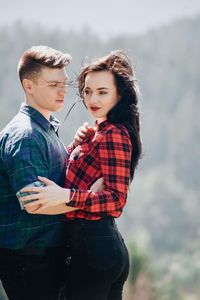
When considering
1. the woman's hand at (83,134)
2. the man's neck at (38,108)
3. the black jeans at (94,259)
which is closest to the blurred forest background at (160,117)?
the woman's hand at (83,134)

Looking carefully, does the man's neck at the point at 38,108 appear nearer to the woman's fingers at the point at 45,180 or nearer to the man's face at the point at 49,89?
the man's face at the point at 49,89

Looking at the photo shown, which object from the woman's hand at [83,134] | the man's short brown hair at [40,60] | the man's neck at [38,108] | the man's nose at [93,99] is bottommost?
the woman's hand at [83,134]

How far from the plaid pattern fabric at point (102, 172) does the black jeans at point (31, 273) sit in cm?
17

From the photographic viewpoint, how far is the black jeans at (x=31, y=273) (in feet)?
7.79

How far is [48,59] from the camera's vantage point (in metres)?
2.49

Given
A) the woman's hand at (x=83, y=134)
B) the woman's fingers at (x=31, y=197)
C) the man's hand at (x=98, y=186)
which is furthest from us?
the woman's hand at (x=83, y=134)

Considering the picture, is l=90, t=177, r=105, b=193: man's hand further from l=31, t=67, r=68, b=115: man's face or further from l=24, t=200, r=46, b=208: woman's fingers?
l=31, t=67, r=68, b=115: man's face

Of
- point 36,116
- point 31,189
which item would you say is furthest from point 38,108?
point 31,189

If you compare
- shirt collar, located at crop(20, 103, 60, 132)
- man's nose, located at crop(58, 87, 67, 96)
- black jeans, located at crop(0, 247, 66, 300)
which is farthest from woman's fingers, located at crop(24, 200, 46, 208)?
man's nose, located at crop(58, 87, 67, 96)

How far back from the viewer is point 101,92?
97.6 inches

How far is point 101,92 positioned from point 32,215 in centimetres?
50

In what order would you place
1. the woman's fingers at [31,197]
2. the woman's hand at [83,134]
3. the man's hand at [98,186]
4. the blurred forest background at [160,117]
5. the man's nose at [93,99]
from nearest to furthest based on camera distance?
the woman's fingers at [31,197] < the man's hand at [98,186] < the man's nose at [93,99] < the woman's hand at [83,134] < the blurred forest background at [160,117]

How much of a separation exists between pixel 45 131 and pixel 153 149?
5476 cm

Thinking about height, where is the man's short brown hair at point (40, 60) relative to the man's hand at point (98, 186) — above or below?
above
